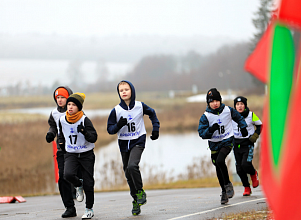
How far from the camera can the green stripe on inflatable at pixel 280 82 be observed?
2447 mm

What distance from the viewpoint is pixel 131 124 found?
6973mm

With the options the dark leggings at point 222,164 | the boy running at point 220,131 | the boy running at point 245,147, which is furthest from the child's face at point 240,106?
the dark leggings at point 222,164

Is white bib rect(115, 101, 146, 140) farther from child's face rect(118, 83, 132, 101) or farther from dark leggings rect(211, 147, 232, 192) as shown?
dark leggings rect(211, 147, 232, 192)

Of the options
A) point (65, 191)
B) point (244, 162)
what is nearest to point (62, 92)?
point (65, 191)

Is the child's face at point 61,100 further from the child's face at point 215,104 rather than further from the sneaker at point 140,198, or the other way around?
the child's face at point 215,104

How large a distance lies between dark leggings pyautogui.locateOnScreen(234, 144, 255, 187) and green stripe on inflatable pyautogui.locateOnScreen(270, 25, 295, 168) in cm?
664

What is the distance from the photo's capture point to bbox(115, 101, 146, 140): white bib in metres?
6.97

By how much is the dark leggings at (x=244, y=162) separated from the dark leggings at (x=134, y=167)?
291 cm

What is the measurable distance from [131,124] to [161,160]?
16049 mm

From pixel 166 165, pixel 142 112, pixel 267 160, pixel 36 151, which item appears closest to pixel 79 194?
pixel 142 112

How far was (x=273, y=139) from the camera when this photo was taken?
2525mm

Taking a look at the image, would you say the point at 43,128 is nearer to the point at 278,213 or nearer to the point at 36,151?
the point at 36,151

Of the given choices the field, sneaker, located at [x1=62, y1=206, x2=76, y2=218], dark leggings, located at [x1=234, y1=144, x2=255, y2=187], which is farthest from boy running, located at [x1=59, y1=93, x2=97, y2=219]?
the field

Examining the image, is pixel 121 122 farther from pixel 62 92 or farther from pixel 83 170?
pixel 62 92
